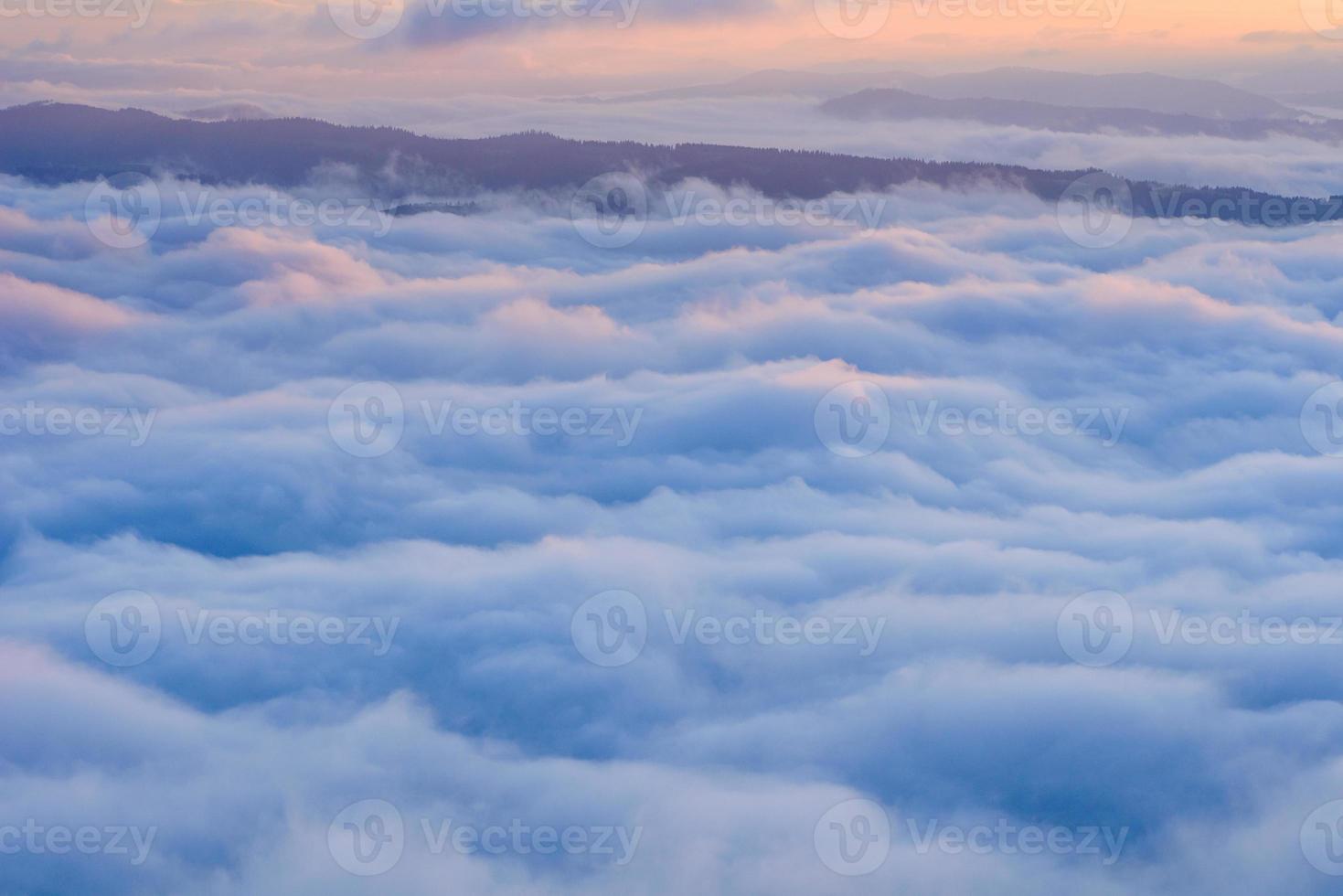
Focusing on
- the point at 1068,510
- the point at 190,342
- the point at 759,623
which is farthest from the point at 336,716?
the point at 190,342

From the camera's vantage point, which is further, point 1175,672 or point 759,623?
point 759,623

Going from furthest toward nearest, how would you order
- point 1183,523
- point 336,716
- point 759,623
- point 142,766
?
point 1183,523
point 759,623
point 336,716
point 142,766

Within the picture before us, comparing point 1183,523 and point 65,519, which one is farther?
point 1183,523

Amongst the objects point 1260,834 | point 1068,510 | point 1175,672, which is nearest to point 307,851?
point 1260,834

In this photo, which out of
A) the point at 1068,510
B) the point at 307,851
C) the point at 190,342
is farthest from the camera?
the point at 190,342

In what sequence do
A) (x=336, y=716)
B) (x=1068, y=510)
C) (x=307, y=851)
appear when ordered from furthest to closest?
(x=1068, y=510)
(x=336, y=716)
(x=307, y=851)

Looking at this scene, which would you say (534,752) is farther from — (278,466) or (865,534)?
(278,466)

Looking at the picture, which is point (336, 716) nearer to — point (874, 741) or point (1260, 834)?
point (874, 741)

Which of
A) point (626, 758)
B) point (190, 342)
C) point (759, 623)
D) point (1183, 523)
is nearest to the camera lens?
point (626, 758)
